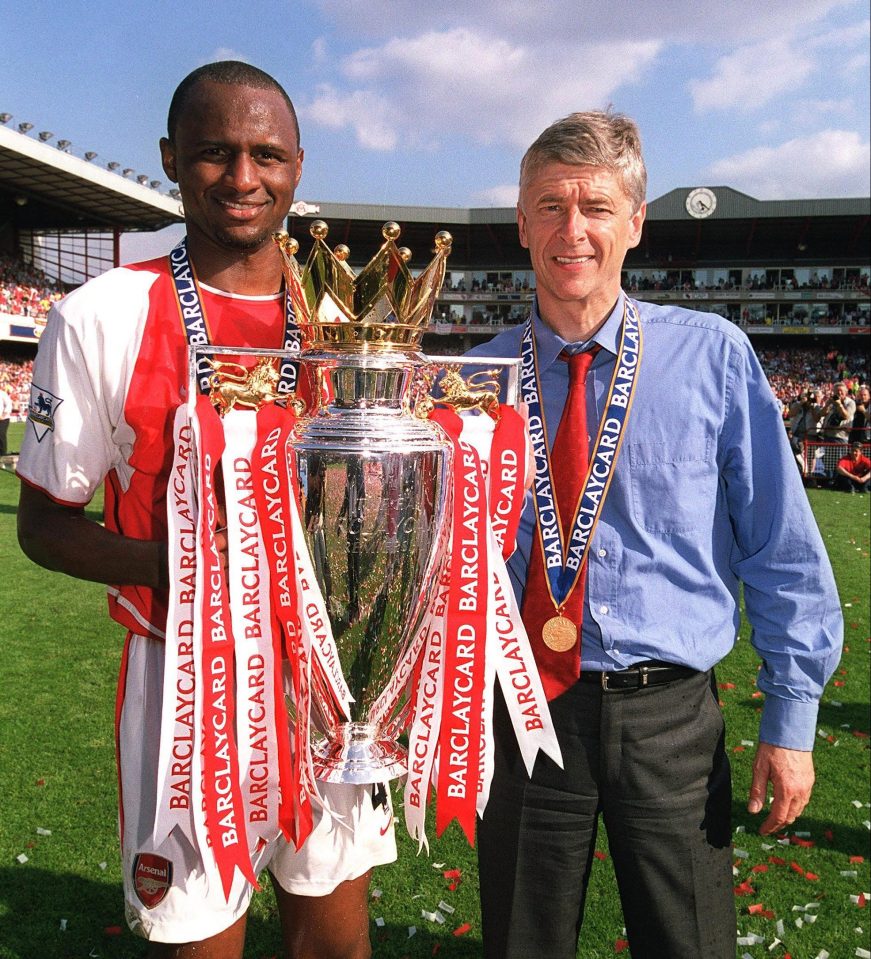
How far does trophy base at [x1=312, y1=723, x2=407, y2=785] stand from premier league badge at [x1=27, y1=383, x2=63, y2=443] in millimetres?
781

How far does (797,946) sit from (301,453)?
252 centimetres

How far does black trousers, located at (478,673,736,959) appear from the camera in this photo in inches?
71.3

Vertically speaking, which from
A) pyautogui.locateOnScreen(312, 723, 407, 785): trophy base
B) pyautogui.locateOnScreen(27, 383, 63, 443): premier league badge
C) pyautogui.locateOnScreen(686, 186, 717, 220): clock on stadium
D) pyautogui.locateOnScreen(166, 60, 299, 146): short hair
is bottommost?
pyautogui.locateOnScreen(312, 723, 407, 785): trophy base

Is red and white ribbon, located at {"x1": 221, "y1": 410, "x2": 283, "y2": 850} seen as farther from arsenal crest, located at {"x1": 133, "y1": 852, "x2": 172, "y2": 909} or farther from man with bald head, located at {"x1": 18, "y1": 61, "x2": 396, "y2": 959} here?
arsenal crest, located at {"x1": 133, "y1": 852, "x2": 172, "y2": 909}

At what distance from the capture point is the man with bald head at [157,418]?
1.57 meters

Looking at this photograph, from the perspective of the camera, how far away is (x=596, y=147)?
1758 millimetres

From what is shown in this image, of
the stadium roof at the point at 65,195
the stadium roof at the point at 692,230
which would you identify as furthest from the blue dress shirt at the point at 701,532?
the stadium roof at the point at 692,230

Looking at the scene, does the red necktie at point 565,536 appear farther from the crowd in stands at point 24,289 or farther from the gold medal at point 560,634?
the crowd in stands at point 24,289

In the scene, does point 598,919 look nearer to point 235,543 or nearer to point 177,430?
point 235,543

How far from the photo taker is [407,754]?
1682 millimetres

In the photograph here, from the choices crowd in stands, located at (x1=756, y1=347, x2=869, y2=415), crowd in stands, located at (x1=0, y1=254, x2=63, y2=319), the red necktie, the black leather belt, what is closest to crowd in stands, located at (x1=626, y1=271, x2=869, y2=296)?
crowd in stands, located at (x1=756, y1=347, x2=869, y2=415)

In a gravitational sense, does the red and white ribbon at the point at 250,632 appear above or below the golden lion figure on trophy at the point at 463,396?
below

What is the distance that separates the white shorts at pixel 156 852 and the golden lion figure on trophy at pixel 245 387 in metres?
0.54

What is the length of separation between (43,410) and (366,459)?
633mm
